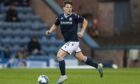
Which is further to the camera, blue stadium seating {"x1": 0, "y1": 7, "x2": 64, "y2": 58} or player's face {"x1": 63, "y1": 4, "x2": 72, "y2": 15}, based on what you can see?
blue stadium seating {"x1": 0, "y1": 7, "x2": 64, "y2": 58}

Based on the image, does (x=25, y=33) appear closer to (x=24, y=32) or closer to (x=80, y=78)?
(x=24, y=32)

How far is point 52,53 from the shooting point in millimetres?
35188

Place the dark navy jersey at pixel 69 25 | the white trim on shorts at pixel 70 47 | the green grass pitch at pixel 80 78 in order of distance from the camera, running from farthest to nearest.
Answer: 1. the green grass pitch at pixel 80 78
2. the dark navy jersey at pixel 69 25
3. the white trim on shorts at pixel 70 47

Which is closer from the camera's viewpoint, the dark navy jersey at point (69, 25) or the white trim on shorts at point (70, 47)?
the white trim on shorts at point (70, 47)

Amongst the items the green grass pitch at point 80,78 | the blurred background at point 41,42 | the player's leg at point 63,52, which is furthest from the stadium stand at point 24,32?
the player's leg at point 63,52

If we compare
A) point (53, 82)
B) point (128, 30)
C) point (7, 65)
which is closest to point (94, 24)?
point (128, 30)

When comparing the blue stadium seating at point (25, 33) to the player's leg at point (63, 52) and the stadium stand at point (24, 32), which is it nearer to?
the stadium stand at point (24, 32)

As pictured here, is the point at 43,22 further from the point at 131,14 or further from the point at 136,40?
the point at 131,14

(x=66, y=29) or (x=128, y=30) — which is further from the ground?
(x=66, y=29)

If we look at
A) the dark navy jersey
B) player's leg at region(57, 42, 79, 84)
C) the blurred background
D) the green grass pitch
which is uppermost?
the dark navy jersey

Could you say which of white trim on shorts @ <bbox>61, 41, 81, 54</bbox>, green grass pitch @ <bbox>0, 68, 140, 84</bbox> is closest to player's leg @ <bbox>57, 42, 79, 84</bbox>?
white trim on shorts @ <bbox>61, 41, 81, 54</bbox>

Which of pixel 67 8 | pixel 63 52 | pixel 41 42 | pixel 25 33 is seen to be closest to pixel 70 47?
pixel 63 52

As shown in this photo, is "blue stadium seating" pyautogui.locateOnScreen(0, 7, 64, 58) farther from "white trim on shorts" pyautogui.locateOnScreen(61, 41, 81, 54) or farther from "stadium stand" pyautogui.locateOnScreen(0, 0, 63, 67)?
"white trim on shorts" pyautogui.locateOnScreen(61, 41, 81, 54)

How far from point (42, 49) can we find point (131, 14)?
12.0m
